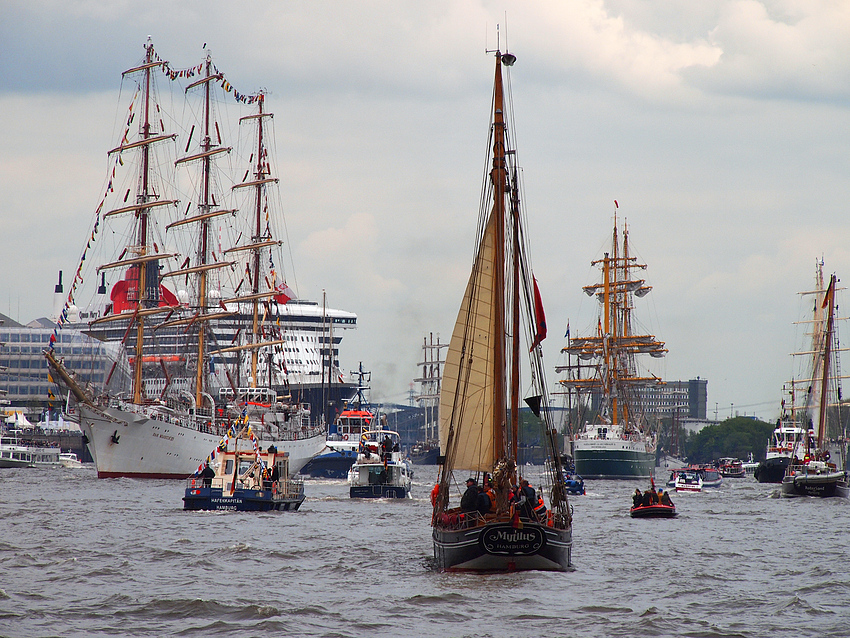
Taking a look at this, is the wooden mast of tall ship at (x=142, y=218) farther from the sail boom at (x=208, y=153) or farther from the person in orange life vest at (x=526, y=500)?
the person in orange life vest at (x=526, y=500)

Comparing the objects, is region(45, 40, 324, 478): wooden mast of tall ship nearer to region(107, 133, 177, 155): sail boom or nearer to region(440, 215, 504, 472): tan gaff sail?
region(107, 133, 177, 155): sail boom

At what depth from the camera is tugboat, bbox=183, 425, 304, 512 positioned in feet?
156

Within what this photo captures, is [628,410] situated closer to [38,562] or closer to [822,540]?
[822,540]

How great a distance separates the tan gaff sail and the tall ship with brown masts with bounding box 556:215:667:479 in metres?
91.1

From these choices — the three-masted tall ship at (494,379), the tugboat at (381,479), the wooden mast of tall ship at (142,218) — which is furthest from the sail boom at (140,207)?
the three-masted tall ship at (494,379)

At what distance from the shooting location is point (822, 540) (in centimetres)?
4403

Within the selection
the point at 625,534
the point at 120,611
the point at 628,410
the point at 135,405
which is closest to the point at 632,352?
the point at 628,410

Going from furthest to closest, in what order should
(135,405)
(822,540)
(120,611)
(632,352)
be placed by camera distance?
1. (632,352)
2. (135,405)
3. (822,540)
4. (120,611)

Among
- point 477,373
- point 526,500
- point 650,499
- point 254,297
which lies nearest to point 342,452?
point 254,297

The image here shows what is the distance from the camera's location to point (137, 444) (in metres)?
87.9

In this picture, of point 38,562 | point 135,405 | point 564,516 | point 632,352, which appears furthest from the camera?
point 632,352

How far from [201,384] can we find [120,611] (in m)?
80.4

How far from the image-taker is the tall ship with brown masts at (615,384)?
122 m

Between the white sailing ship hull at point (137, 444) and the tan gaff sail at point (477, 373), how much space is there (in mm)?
60228
